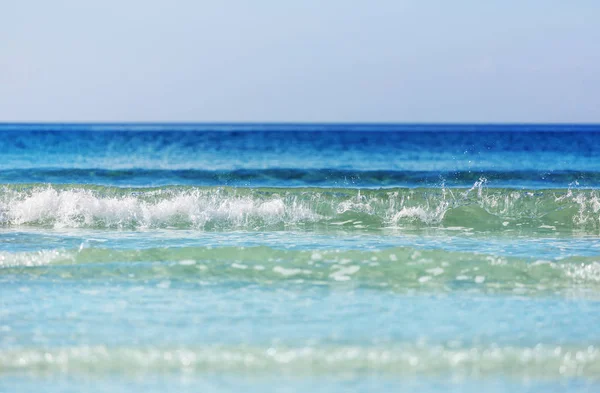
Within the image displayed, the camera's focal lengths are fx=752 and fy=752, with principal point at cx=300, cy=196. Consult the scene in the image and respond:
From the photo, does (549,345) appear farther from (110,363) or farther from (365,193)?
(365,193)

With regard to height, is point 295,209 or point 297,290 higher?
point 295,209

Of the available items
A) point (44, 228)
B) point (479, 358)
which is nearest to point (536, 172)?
point (44, 228)

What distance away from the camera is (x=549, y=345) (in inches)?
240

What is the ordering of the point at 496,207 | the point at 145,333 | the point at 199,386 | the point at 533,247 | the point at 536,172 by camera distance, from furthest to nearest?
the point at 536,172 < the point at 496,207 < the point at 533,247 < the point at 145,333 < the point at 199,386

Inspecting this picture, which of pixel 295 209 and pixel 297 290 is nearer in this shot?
pixel 297 290

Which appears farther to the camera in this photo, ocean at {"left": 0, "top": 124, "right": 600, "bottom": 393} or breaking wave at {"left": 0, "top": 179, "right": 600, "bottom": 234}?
breaking wave at {"left": 0, "top": 179, "right": 600, "bottom": 234}

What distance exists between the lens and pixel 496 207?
14.4 metres

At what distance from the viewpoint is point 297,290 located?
309 inches

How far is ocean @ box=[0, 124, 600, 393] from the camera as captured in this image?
5.71 meters

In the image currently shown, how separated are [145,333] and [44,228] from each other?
7324 millimetres

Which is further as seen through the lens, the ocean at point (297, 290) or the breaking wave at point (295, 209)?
the breaking wave at point (295, 209)

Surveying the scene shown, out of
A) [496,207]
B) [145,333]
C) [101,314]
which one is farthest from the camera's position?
[496,207]

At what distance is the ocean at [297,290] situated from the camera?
5.71 metres

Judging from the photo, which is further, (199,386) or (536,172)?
(536,172)
